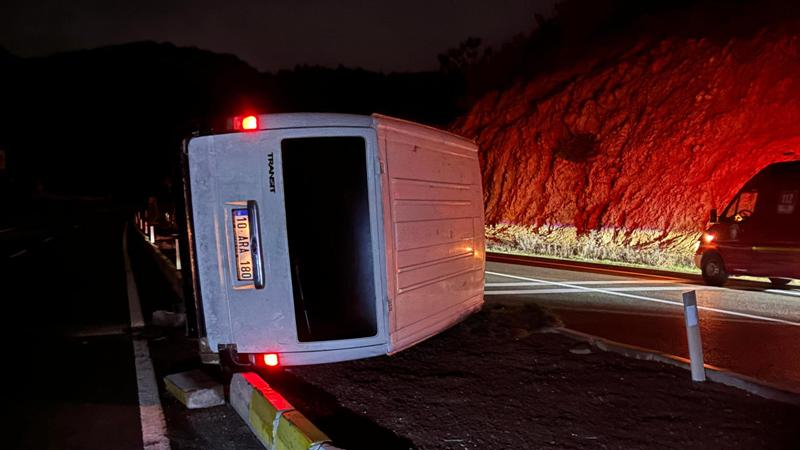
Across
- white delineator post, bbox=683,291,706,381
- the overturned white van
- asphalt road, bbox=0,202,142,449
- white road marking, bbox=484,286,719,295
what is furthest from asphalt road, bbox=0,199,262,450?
white road marking, bbox=484,286,719,295

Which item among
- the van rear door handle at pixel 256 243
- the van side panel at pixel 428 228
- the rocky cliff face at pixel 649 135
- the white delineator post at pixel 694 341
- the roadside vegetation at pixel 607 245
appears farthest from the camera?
the rocky cliff face at pixel 649 135

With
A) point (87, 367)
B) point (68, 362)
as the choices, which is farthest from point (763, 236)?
point (68, 362)

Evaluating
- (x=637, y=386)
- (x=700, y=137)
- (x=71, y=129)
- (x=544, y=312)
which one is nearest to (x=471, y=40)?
(x=700, y=137)

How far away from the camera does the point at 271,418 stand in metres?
4.57

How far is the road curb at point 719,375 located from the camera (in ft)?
17.6

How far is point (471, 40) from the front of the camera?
49812mm

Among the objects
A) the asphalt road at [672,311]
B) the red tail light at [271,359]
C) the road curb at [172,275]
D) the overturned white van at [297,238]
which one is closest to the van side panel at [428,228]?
the overturned white van at [297,238]

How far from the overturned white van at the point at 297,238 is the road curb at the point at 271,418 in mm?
274

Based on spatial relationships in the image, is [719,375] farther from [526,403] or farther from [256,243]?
[256,243]

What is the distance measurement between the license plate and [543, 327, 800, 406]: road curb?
13.5 feet

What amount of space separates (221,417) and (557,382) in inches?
120

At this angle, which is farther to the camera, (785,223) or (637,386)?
(785,223)

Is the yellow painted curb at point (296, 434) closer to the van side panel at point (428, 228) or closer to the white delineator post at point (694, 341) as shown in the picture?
the van side panel at point (428, 228)

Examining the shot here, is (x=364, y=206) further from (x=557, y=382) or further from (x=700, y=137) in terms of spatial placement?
(x=700, y=137)
